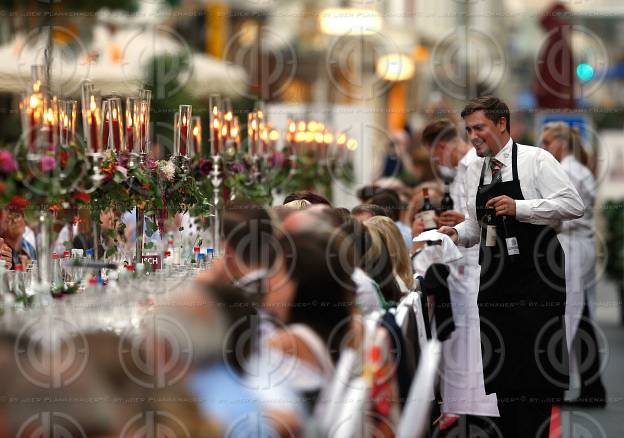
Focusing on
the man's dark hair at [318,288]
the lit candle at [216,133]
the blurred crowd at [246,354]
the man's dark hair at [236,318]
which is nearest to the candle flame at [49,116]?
the blurred crowd at [246,354]

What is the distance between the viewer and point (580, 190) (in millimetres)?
9078

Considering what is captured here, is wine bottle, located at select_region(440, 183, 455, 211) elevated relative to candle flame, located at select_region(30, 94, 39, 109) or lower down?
lower down

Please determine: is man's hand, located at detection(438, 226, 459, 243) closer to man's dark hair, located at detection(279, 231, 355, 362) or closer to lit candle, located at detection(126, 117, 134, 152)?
lit candle, located at detection(126, 117, 134, 152)

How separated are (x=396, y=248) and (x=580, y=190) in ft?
11.1

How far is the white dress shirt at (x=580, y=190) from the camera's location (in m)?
9.06

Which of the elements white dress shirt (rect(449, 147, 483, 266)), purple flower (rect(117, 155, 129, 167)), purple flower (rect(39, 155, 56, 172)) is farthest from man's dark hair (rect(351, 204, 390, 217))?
purple flower (rect(39, 155, 56, 172))

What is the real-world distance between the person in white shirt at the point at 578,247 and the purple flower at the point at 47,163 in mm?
4438

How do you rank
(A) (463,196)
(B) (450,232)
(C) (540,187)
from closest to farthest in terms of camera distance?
(C) (540,187) → (B) (450,232) → (A) (463,196)

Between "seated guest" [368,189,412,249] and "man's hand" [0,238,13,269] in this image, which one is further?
"seated guest" [368,189,412,249]

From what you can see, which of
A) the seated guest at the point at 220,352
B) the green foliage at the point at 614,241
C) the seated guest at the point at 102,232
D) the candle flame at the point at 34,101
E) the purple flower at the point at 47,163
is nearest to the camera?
the seated guest at the point at 220,352

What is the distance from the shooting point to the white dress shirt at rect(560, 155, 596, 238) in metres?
9.06

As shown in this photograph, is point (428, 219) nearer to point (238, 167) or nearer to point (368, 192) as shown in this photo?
point (368, 192)

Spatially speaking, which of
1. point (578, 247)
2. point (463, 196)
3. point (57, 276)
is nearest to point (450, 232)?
point (463, 196)

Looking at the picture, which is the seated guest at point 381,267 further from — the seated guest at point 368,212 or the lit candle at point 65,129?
the lit candle at point 65,129
